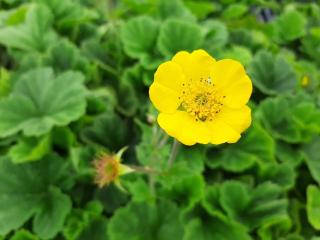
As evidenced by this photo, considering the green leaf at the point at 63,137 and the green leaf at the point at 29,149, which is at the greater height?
the green leaf at the point at 29,149

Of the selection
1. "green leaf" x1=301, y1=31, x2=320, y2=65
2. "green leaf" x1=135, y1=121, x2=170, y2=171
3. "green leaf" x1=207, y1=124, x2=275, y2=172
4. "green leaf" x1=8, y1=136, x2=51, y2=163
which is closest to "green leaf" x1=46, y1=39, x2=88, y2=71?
"green leaf" x1=8, y1=136, x2=51, y2=163

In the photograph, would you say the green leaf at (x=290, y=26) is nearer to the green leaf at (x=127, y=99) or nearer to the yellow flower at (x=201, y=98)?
the green leaf at (x=127, y=99)

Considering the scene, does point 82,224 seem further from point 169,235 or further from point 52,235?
point 169,235

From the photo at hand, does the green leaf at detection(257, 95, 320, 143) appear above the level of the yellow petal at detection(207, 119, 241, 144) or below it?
below

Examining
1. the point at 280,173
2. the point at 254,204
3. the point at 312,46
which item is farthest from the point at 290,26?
the point at 254,204

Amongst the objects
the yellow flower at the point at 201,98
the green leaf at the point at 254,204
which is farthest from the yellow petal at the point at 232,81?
the green leaf at the point at 254,204

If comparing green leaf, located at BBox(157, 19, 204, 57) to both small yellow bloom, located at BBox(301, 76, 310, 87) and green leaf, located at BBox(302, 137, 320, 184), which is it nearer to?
small yellow bloom, located at BBox(301, 76, 310, 87)

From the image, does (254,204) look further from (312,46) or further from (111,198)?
(312,46)
